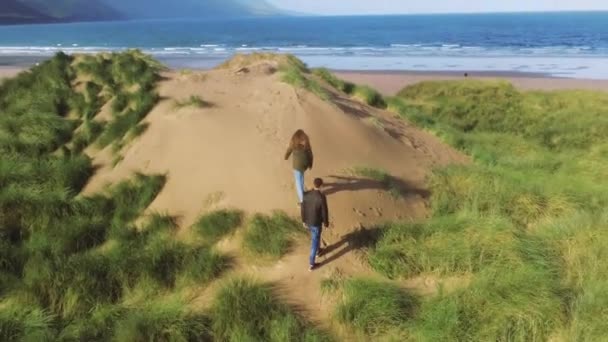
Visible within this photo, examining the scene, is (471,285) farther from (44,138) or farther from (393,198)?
(44,138)

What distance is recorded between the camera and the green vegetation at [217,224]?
28.2 ft

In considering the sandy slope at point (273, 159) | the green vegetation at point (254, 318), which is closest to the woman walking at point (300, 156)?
the sandy slope at point (273, 159)

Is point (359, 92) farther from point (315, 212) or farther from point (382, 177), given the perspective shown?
point (315, 212)

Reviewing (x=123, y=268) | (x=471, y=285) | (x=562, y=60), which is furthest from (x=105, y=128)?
(x=562, y=60)

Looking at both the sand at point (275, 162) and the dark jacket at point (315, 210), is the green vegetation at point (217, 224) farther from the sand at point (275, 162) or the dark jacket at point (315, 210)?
the dark jacket at point (315, 210)

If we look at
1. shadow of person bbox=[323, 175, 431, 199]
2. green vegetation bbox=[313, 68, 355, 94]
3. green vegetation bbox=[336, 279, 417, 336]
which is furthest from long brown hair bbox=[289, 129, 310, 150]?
green vegetation bbox=[313, 68, 355, 94]

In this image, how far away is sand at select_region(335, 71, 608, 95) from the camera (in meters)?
32.6

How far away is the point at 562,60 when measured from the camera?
167 feet

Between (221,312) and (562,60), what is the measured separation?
172 ft

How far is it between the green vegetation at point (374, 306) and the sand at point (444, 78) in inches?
937

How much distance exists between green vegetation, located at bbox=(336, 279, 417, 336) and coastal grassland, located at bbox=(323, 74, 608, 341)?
0.37ft

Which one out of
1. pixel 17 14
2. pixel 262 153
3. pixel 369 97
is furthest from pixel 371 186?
pixel 17 14

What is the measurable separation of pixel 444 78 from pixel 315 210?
1272 inches

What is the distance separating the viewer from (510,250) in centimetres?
778
